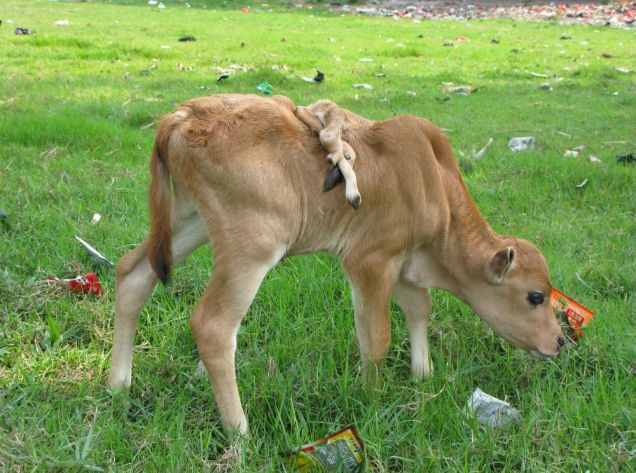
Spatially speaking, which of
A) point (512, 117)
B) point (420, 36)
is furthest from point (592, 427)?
point (420, 36)

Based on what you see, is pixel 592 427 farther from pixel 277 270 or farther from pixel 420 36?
pixel 420 36

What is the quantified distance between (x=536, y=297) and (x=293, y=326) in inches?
49.4

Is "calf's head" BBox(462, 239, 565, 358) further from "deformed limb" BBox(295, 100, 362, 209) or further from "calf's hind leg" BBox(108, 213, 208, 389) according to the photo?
"calf's hind leg" BBox(108, 213, 208, 389)

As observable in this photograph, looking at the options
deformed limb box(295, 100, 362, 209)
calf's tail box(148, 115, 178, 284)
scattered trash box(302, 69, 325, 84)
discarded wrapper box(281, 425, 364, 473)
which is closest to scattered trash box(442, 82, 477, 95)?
scattered trash box(302, 69, 325, 84)

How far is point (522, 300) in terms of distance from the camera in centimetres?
359

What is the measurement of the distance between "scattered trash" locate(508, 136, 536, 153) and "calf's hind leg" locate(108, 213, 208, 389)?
4.65 meters

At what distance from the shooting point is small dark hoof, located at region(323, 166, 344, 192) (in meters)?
3.19

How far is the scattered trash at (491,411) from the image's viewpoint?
301 cm

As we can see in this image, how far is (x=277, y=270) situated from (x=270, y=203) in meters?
1.33

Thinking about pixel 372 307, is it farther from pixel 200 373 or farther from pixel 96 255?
pixel 96 255

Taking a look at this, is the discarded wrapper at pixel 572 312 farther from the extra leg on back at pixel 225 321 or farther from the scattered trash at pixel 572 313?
the extra leg on back at pixel 225 321

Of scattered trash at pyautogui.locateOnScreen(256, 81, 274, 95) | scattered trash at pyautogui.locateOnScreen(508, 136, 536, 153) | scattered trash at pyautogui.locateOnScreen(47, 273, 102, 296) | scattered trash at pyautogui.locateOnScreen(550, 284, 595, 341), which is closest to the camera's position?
scattered trash at pyautogui.locateOnScreen(550, 284, 595, 341)

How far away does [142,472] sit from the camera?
268 cm

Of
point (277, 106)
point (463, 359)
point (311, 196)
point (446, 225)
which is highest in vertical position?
point (277, 106)
